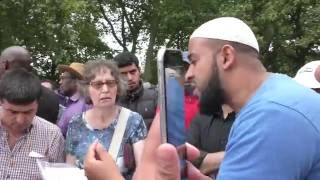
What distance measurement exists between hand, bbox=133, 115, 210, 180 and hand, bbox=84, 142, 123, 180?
15 centimetres

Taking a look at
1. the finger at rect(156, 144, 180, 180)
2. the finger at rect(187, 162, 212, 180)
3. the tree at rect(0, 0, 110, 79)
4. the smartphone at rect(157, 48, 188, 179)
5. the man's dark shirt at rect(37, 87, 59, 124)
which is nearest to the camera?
the finger at rect(156, 144, 180, 180)

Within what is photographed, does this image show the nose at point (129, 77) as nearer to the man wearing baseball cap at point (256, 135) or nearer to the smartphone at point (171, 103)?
the man wearing baseball cap at point (256, 135)


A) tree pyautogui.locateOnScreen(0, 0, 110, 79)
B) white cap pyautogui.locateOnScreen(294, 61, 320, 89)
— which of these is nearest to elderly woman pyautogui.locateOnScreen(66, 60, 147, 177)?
white cap pyautogui.locateOnScreen(294, 61, 320, 89)

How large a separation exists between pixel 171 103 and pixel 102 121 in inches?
94.2

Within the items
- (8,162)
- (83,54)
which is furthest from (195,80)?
(83,54)

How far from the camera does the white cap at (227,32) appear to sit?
7.37 feet

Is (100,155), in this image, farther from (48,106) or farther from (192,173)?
(48,106)

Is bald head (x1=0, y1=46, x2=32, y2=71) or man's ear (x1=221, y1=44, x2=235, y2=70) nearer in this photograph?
man's ear (x1=221, y1=44, x2=235, y2=70)

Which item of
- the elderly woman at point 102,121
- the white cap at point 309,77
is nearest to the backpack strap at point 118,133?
the elderly woman at point 102,121

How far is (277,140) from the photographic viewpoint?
184cm

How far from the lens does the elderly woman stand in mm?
3979

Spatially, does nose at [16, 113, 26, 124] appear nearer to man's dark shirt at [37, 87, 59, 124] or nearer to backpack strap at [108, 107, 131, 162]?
backpack strap at [108, 107, 131, 162]

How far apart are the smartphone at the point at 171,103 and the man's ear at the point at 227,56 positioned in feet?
1.06

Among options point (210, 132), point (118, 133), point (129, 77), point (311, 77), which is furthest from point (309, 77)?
point (129, 77)
